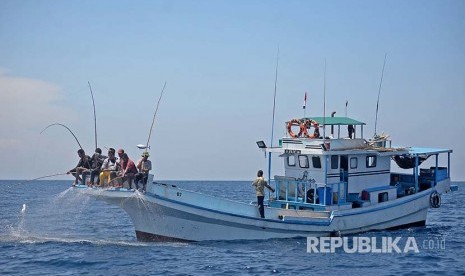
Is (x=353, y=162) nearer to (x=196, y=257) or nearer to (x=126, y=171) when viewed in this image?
(x=196, y=257)

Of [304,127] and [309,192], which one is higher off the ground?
[304,127]

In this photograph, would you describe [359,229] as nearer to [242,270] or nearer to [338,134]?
[338,134]

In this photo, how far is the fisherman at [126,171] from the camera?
21.2m

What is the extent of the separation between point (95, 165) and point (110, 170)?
1.81ft

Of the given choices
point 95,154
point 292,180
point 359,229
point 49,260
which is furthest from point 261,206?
point 49,260

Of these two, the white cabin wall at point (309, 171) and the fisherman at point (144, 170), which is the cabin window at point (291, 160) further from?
the fisherman at point (144, 170)

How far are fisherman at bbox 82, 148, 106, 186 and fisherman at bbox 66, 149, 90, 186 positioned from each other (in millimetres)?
146

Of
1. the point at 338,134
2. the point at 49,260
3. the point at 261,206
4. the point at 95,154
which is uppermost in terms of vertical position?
the point at 338,134

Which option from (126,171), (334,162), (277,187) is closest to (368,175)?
(334,162)

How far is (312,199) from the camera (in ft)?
83.1

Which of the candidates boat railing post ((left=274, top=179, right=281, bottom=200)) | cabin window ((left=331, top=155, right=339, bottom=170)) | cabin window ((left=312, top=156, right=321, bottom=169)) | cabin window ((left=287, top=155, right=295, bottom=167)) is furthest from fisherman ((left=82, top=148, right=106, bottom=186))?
cabin window ((left=331, top=155, right=339, bottom=170))

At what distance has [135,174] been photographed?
69.5 feet

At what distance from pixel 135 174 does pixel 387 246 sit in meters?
9.42

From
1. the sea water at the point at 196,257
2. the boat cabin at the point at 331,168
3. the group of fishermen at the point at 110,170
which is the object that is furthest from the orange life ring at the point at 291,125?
the group of fishermen at the point at 110,170
